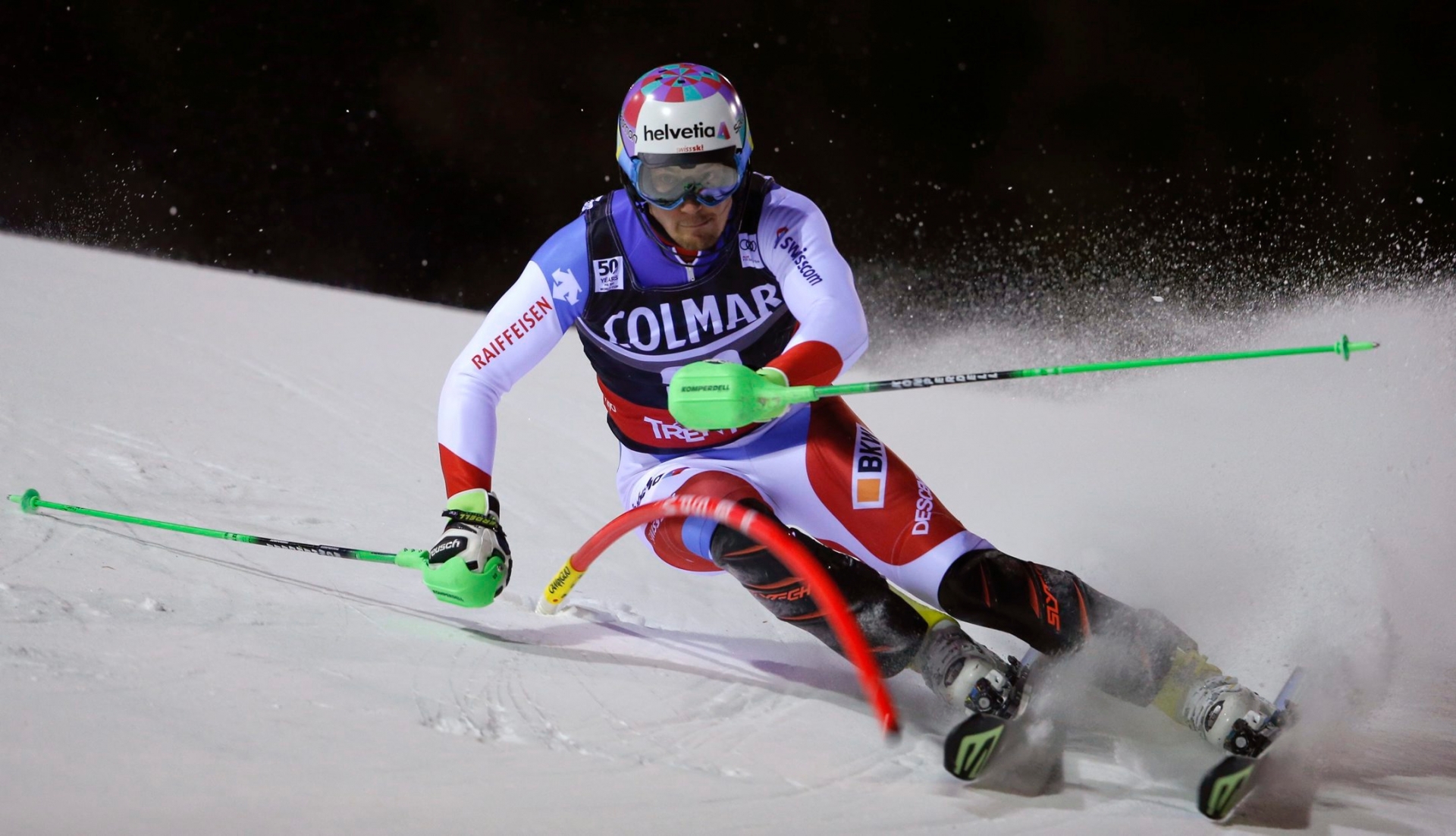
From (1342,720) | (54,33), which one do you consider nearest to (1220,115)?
(1342,720)

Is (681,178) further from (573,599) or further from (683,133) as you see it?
(573,599)

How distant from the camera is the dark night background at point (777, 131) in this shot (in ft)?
21.1

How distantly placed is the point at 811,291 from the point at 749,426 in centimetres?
40

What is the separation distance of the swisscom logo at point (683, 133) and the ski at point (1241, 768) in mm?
1679

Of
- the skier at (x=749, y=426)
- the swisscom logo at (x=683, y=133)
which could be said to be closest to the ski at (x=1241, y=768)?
the skier at (x=749, y=426)

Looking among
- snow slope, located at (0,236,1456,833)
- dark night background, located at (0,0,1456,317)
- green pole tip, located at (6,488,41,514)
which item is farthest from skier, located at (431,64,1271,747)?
dark night background, located at (0,0,1456,317)

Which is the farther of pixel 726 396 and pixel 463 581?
pixel 463 581

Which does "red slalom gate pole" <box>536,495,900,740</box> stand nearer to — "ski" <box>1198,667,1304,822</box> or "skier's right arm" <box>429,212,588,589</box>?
"skier's right arm" <box>429,212,588,589</box>

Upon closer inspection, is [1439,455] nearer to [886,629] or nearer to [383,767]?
[886,629]

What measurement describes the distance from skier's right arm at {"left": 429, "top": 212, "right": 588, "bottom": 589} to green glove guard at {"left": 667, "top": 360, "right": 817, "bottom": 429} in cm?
50

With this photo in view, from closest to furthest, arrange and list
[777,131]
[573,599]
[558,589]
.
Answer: [558,589] → [573,599] → [777,131]

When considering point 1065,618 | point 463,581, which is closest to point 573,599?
point 463,581

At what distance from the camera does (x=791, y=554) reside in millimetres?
2387

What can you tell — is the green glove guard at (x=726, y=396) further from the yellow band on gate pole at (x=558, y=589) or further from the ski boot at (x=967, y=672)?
the yellow band on gate pole at (x=558, y=589)
